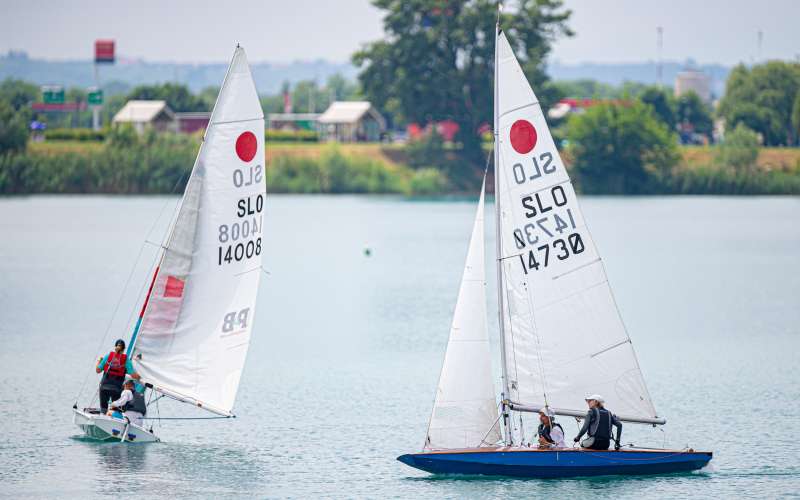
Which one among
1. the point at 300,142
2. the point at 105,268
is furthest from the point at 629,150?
the point at 105,268

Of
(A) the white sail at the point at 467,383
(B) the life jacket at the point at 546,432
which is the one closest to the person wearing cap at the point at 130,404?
(A) the white sail at the point at 467,383

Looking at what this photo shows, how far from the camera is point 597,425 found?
102 feet

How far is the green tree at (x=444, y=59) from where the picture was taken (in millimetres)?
163375

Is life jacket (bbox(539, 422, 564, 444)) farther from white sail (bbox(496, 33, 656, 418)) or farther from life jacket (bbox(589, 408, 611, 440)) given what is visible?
life jacket (bbox(589, 408, 611, 440))

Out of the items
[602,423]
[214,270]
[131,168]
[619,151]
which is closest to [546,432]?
[602,423]

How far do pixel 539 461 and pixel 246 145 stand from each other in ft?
32.4

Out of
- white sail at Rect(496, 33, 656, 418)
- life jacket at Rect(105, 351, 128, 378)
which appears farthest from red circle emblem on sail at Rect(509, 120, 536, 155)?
life jacket at Rect(105, 351, 128, 378)

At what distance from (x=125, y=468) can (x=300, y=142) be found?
13941 cm

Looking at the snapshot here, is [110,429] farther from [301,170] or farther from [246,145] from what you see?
[301,170]

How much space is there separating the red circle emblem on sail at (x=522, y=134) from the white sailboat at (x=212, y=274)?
649cm

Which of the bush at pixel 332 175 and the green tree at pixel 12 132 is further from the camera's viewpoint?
the bush at pixel 332 175

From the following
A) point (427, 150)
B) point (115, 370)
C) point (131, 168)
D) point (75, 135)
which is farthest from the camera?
point (427, 150)

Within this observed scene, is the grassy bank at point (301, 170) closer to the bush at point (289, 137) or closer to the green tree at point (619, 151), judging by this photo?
the green tree at point (619, 151)

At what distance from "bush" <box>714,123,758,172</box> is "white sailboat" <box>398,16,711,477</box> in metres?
133
